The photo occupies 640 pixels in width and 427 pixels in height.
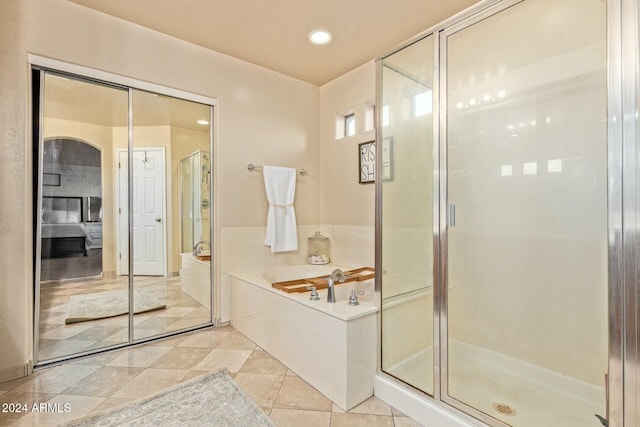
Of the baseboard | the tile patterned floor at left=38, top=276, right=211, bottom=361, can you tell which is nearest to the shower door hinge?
the tile patterned floor at left=38, top=276, right=211, bottom=361

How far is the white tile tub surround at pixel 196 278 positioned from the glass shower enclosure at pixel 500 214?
5.63 feet

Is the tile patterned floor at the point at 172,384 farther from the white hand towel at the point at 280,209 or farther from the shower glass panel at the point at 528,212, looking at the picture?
the white hand towel at the point at 280,209

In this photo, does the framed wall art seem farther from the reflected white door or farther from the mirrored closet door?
the reflected white door

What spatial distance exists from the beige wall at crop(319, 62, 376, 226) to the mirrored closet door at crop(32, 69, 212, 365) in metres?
1.26

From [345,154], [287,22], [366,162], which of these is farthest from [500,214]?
[287,22]

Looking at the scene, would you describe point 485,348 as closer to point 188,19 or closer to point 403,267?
point 403,267

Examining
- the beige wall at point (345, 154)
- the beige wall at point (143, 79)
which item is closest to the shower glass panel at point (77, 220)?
the beige wall at point (143, 79)

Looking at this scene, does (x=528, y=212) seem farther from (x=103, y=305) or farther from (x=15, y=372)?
(x=15, y=372)

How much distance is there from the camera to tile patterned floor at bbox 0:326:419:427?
1536mm

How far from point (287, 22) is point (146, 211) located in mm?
1913

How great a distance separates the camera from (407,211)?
186cm

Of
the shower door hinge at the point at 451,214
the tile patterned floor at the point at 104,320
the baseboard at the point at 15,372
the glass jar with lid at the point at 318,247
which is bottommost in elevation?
the baseboard at the point at 15,372

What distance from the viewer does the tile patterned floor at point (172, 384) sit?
1.54 metres

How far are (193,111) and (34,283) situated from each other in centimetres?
174
